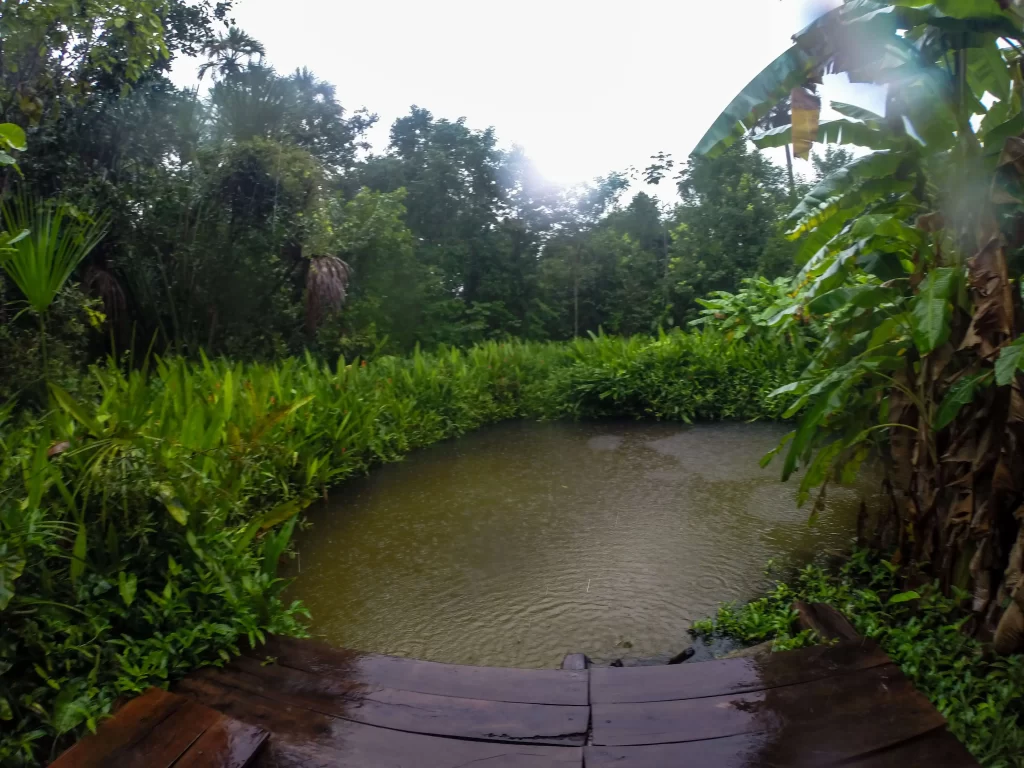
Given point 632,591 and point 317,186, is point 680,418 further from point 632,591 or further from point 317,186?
point 317,186

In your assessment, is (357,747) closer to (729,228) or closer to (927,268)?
(927,268)

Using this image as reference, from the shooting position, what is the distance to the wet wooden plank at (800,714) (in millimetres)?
2158

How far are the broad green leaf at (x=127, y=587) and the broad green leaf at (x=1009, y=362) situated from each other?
297 cm

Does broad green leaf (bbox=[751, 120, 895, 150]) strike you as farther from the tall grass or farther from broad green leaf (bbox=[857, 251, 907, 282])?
A: the tall grass

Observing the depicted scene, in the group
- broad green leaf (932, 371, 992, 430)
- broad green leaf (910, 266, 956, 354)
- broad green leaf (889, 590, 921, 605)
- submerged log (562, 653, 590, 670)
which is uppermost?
broad green leaf (910, 266, 956, 354)

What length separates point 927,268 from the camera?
3.24 metres

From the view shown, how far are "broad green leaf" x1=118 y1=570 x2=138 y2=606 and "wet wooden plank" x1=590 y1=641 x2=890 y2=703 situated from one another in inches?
63.6

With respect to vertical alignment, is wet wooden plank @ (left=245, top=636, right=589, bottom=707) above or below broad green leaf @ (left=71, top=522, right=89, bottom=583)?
below

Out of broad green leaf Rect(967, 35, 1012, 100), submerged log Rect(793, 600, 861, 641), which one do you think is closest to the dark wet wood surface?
submerged log Rect(793, 600, 861, 641)

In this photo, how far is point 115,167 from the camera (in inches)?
360

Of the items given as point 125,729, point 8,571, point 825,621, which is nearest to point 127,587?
point 8,571

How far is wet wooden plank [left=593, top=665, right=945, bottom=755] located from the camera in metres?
2.16

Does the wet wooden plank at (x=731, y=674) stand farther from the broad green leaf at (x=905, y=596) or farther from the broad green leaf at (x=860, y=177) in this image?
the broad green leaf at (x=860, y=177)

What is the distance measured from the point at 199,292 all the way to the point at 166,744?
8819mm
